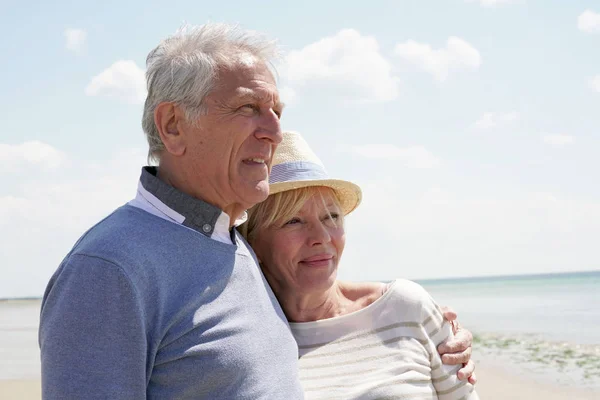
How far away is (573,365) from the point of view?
940cm

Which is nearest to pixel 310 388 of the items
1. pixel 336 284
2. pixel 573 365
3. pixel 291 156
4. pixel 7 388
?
pixel 336 284

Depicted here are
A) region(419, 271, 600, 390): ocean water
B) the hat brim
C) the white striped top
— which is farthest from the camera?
region(419, 271, 600, 390): ocean water

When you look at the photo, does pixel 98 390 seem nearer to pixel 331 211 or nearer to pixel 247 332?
pixel 247 332

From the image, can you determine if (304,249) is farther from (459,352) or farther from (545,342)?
(545,342)

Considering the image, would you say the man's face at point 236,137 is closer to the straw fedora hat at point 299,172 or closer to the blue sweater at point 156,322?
the blue sweater at point 156,322

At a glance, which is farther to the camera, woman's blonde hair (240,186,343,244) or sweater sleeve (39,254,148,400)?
woman's blonde hair (240,186,343,244)

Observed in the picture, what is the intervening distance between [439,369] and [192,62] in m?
1.54

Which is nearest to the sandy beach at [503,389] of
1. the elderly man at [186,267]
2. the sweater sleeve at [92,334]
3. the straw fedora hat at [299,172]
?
the straw fedora hat at [299,172]

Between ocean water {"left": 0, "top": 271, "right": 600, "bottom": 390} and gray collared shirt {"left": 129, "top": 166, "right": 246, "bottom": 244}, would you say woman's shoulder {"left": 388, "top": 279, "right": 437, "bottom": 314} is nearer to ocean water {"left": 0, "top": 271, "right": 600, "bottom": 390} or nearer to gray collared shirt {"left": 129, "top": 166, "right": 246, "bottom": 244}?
gray collared shirt {"left": 129, "top": 166, "right": 246, "bottom": 244}

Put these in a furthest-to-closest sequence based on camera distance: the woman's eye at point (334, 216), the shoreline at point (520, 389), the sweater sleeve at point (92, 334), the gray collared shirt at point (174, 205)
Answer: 1. the shoreline at point (520, 389)
2. the woman's eye at point (334, 216)
3. the gray collared shirt at point (174, 205)
4. the sweater sleeve at point (92, 334)

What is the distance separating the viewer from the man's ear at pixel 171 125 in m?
2.29

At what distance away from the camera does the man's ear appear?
2.29m

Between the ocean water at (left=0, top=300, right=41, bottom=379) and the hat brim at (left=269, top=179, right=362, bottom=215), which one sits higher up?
the hat brim at (left=269, top=179, right=362, bottom=215)

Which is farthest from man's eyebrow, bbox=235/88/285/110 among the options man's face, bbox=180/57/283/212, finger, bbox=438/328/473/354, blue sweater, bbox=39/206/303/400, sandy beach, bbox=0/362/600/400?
sandy beach, bbox=0/362/600/400
